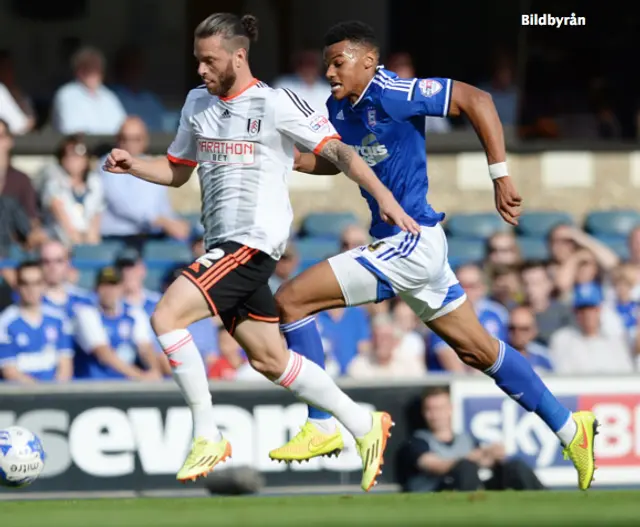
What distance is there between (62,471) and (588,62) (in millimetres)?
8302

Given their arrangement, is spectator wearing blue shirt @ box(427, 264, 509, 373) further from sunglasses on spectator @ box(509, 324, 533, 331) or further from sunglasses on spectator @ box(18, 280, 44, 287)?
sunglasses on spectator @ box(18, 280, 44, 287)

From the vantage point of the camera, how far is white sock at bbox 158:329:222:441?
7.43 metres

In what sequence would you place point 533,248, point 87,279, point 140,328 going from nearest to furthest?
1. point 140,328
2. point 87,279
3. point 533,248

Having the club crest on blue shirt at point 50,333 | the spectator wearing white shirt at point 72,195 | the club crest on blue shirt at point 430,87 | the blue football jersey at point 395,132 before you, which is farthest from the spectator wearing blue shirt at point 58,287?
the club crest on blue shirt at point 430,87

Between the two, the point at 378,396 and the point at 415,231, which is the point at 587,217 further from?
the point at 415,231

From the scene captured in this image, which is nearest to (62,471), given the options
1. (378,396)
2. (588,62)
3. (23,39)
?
(378,396)

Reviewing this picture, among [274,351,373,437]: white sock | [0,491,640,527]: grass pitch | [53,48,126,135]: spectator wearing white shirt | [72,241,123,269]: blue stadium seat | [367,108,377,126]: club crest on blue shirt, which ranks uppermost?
[53,48,126,135]: spectator wearing white shirt

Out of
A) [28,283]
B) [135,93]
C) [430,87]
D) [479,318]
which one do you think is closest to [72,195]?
[28,283]

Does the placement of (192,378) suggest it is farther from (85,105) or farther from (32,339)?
(85,105)

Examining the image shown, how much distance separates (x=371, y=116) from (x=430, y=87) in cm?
36

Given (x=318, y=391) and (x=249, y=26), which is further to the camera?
(x=318, y=391)

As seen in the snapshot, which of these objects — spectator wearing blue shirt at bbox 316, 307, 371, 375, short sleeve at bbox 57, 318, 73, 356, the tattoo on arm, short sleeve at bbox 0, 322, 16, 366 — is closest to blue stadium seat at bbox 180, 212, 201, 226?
spectator wearing blue shirt at bbox 316, 307, 371, 375

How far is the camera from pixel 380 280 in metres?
7.70

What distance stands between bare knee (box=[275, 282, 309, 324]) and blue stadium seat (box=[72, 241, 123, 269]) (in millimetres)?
4554
